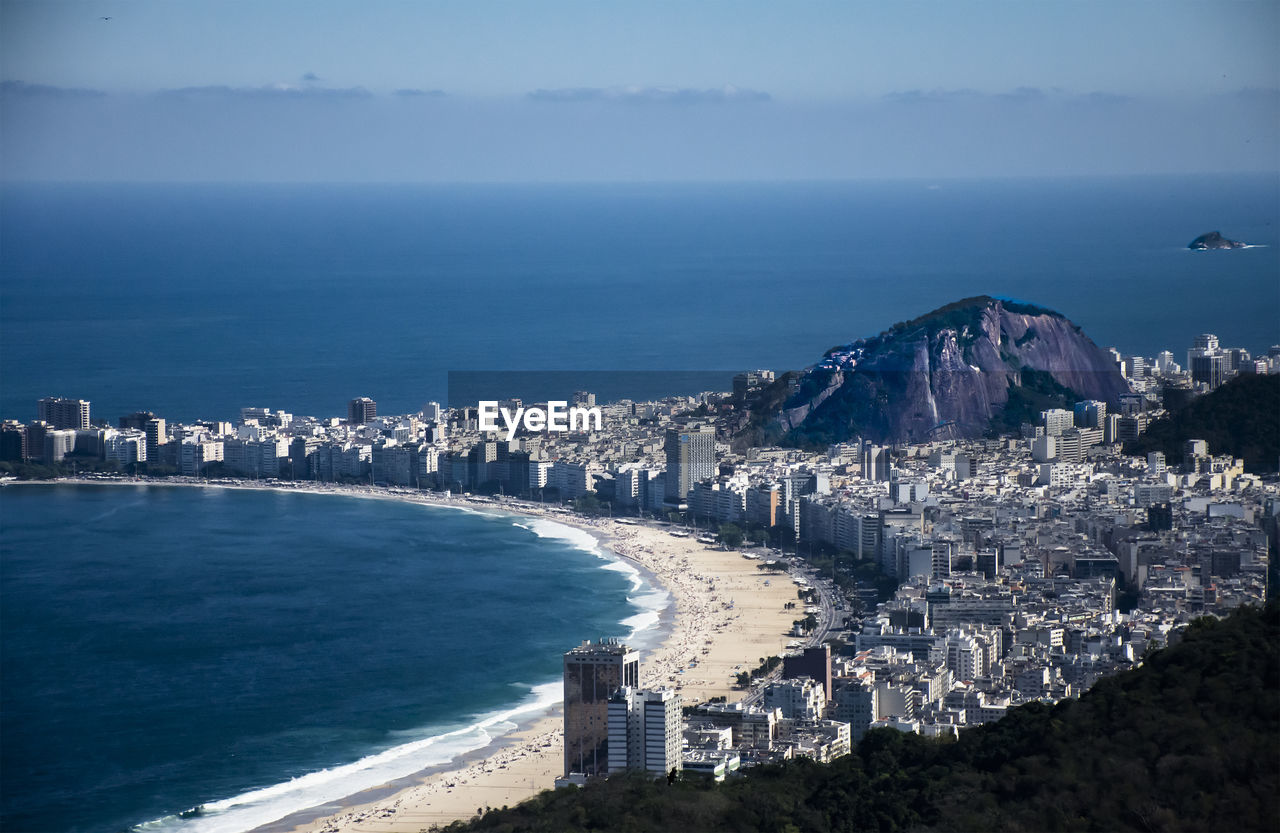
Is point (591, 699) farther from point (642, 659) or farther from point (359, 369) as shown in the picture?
point (359, 369)

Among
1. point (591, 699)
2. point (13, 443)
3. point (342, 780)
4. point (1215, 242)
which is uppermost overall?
point (1215, 242)

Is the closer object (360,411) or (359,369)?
(360,411)

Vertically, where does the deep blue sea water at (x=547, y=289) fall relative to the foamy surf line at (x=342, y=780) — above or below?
above

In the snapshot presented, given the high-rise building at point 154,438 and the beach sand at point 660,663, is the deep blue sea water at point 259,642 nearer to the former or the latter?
the beach sand at point 660,663

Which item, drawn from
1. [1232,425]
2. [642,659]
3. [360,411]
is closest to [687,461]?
[1232,425]

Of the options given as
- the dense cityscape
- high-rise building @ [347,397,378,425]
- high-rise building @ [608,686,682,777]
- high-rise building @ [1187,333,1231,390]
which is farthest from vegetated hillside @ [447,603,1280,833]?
high-rise building @ [347,397,378,425]

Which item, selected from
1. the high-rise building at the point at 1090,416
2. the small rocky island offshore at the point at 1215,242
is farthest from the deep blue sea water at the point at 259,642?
the small rocky island offshore at the point at 1215,242

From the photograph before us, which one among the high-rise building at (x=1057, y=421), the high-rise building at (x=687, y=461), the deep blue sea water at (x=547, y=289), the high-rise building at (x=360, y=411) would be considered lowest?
the high-rise building at (x=687, y=461)
